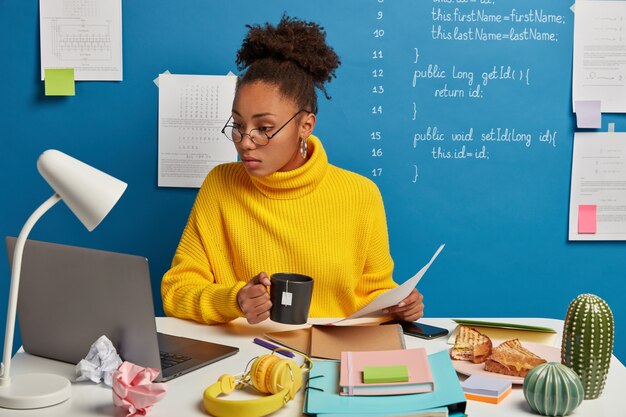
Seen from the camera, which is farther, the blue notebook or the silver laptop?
the silver laptop

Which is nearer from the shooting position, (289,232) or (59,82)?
(289,232)

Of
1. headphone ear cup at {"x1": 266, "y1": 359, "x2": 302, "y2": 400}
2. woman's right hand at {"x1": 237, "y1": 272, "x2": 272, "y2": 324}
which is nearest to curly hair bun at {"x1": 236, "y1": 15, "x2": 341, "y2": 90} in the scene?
woman's right hand at {"x1": 237, "y1": 272, "x2": 272, "y2": 324}

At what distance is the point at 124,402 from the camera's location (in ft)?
3.91

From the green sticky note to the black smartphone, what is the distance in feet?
5.12

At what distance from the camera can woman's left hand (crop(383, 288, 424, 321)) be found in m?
1.73

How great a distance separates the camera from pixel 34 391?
→ 4.11 ft

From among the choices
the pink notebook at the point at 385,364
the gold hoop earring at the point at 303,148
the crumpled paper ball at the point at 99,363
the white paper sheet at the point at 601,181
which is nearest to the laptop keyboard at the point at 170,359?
the crumpled paper ball at the point at 99,363

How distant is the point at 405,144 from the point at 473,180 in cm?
28

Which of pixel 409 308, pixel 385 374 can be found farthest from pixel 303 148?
pixel 385 374

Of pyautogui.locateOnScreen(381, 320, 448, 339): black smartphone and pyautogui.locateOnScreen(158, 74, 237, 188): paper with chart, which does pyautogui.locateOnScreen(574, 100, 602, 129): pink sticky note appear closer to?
pyautogui.locateOnScreen(158, 74, 237, 188): paper with chart

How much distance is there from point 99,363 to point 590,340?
85cm

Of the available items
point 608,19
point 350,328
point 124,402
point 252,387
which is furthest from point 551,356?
point 608,19

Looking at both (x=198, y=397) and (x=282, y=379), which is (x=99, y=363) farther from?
(x=282, y=379)

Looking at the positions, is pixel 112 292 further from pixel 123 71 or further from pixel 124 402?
pixel 123 71
